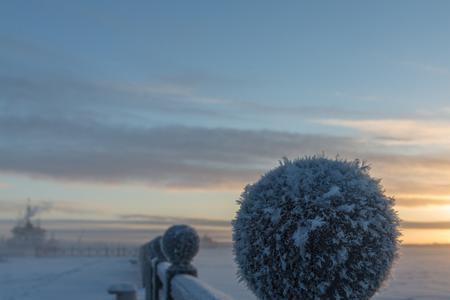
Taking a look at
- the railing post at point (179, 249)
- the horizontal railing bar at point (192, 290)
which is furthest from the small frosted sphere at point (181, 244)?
the horizontal railing bar at point (192, 290)

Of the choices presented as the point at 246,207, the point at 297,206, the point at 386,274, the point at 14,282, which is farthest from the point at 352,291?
the point at 14,282

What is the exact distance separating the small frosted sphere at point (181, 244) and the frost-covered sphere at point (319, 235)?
484 cm

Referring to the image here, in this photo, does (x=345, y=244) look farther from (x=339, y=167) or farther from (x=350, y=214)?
(x=339, y=167)

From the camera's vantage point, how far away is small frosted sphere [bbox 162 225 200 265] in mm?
8961

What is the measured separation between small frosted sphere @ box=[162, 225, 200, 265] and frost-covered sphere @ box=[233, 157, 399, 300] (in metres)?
4.84

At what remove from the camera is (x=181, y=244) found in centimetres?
913

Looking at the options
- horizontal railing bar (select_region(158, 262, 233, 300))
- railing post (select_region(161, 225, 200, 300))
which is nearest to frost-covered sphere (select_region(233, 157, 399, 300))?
horizontal railing bar (select_region(158, 262, 233, 300))

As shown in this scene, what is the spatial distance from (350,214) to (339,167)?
43 centimetres

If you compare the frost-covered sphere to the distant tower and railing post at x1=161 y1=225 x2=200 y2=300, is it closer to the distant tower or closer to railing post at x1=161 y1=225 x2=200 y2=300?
railing post at x1=161 y1=225 x2=200 y2=300

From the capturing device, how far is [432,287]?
24.0m

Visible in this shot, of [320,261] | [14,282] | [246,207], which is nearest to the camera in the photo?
[320,261]

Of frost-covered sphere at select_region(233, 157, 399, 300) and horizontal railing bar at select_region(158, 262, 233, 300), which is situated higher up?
frost-covered sphere at select_region(233, 157, 399, 300)

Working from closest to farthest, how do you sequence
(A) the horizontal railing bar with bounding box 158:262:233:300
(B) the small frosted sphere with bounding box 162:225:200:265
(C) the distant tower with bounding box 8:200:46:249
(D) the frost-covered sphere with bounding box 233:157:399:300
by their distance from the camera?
(D) the frost-covered sphere with bounding box 233:157:399:300 < (A) the horizontal railing bar with bounding box 158:262:233:300 < (B) the small frosted sphere with bounding box 162:225:200:265 < (C) the distant tower with bounding box 8:200:46:249

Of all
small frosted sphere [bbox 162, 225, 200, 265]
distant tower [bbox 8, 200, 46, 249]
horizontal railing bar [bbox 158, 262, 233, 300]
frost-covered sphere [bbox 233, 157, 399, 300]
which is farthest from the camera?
distant tower [bbox 8, 200, 46, 249]
